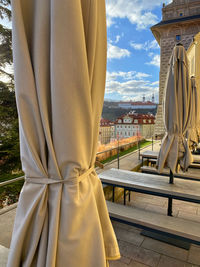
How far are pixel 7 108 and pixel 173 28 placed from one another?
12.2 meters

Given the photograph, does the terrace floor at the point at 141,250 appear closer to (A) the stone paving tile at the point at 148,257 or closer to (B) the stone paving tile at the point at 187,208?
(A) the stone paving tile at the point at 148,257

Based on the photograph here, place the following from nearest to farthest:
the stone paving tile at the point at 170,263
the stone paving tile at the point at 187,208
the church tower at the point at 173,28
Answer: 1. the stone paving tile at the point at 170,263
2. the stone paving tile at the point at 187,208
3. the church tower at the point at 173,28

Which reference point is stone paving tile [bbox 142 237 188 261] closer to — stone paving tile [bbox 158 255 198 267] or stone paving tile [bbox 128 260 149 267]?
stone paving tile [bbox 158 255 198 267]

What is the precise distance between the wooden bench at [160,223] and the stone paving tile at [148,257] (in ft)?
1.09

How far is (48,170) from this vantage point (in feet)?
2.44

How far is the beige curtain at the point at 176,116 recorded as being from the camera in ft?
7.64

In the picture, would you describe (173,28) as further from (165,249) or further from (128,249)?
(128,249)

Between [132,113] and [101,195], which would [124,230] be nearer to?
[101,195]

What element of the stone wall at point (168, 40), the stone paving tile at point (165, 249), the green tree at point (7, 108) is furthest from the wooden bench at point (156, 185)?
the stone wall at point (168, 40)

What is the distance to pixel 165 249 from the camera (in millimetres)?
2020

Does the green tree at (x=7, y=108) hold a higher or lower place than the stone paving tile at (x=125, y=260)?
higher

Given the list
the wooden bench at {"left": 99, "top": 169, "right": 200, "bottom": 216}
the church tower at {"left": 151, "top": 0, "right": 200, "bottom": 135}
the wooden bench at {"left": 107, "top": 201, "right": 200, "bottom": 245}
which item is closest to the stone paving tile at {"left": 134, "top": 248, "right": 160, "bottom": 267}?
the wooden bench at {"left": 107, "top": 201, "right": 200, "bottom": 245}

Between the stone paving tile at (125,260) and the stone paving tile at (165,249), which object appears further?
the stone paving tile at (165,249)

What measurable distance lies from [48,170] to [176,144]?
2.03 meters
